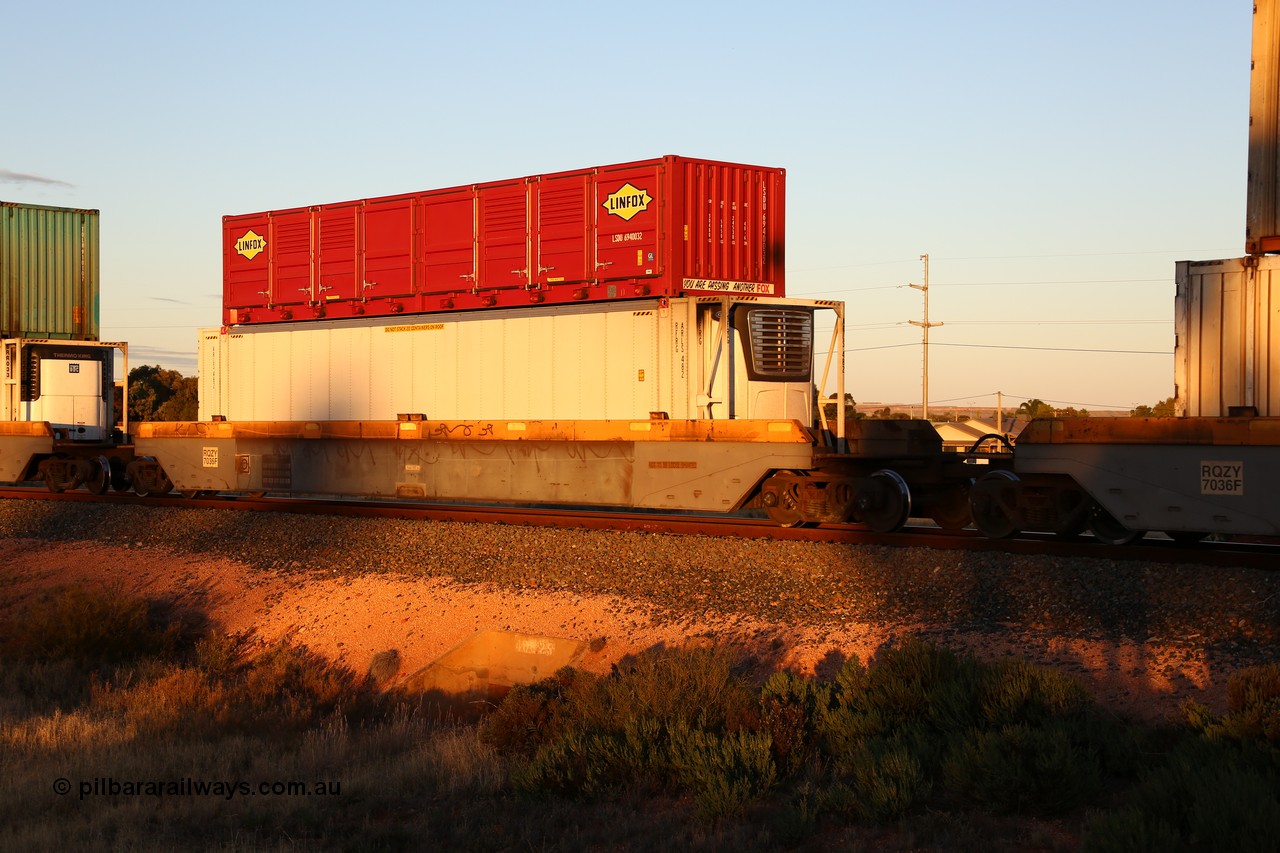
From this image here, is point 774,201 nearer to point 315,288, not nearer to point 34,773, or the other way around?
point 315,288

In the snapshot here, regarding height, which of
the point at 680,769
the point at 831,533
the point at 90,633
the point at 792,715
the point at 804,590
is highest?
the point at 831,533

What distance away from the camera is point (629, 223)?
16.7 metres

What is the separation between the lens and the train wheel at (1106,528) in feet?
41.3

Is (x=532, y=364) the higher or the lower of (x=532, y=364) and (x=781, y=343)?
the lower

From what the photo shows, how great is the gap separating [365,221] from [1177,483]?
43.4 feet

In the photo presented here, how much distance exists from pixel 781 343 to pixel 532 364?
378 centimetres

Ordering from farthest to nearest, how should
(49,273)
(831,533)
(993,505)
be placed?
(49,273), (831,533), (993,505)

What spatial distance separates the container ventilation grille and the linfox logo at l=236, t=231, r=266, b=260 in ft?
31.0

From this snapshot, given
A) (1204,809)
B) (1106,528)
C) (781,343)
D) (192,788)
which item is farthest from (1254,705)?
(781,343)

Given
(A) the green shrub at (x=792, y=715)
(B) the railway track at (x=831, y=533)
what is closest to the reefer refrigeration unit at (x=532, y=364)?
(B) the railway track at (x=831, y=533)

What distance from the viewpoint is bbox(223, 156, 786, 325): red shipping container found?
16.5 meters

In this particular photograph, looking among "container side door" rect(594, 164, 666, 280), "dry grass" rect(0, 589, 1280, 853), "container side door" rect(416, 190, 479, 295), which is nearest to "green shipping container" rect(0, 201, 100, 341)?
"container side door" rect(416, 190, 479, 295)

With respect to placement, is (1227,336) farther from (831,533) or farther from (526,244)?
(526,244)

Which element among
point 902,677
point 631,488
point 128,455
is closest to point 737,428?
point 631,488
